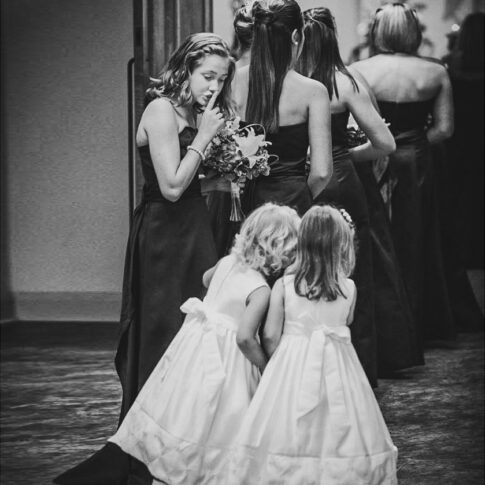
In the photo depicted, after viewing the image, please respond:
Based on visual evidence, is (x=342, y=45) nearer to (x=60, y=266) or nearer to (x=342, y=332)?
(x=60, y=266)

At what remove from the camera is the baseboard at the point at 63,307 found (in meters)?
10.5

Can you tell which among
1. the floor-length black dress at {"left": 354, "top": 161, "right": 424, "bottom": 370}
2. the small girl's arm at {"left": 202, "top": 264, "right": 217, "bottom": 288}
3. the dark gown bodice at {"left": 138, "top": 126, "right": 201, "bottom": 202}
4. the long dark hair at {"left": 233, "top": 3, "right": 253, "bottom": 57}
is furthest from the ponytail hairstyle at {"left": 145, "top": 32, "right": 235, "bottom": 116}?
the floor-length black dress at {"left": 354, "top": 161, "right": 424, "bottom": 370}

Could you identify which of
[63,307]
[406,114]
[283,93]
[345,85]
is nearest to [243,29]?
[345,85]

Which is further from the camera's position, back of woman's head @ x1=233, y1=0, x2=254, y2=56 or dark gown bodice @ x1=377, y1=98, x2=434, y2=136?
dark gown bodice @ x1=377, y1=98, x2=434, y2=136

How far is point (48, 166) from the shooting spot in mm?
10445

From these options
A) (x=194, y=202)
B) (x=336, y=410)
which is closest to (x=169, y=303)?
(x=194, y=202)

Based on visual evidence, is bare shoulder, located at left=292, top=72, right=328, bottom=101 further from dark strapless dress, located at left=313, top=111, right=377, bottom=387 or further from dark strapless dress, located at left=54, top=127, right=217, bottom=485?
dark strapless dress, located at left=313, top=111, right=377, bottom=387

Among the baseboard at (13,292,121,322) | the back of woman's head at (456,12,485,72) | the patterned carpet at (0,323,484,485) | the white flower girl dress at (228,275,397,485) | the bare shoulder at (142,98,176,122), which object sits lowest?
the patterned carpet at (0,323,484,485)

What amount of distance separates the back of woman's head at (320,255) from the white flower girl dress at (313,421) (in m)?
0.05

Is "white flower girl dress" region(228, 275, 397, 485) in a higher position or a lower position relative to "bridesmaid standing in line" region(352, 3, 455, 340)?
lower

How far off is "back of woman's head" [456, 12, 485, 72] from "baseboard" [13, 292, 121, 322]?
347 cm

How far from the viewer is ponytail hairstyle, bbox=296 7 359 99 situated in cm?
557

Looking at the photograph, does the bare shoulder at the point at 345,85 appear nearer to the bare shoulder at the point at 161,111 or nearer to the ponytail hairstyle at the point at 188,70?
the ponytail hairstyle at the point at 188,70

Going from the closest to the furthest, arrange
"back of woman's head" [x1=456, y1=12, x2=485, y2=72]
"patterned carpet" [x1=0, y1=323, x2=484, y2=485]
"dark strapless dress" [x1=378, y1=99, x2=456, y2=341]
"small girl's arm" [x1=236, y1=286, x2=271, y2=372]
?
1. "small girl's arm" [x1=236, y1=286, x2=271, y2=372]
2. "patterned carpet" [x1=0, y1=323, x2=484, y2=485]
3. "dark strapless dress" [x1=378, y1=99, x2=456, y2=341]
4. "back of woman's head" [x1=456, y1=12, x2=485, y2=72]
